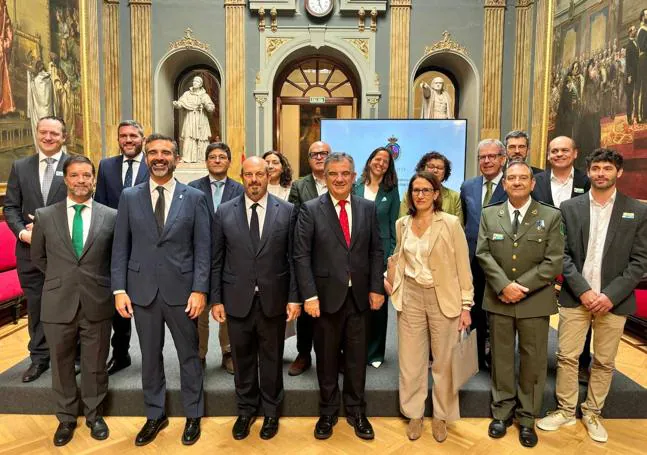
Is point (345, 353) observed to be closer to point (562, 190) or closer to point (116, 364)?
point (116, 364)

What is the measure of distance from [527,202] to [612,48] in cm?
429

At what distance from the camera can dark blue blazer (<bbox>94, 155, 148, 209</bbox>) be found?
10.9 ft

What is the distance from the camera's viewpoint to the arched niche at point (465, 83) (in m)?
8.73

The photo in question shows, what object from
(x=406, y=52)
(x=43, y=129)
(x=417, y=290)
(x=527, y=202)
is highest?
(x=406, y=52)

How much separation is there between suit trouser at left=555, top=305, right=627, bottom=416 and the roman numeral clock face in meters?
7.51

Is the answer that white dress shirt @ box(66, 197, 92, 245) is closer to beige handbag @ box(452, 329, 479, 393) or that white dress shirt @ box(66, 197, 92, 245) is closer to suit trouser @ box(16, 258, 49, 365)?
suit trouser @ box(16, 258, 49, 365)

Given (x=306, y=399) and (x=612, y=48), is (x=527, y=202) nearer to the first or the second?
(x=306, y=399)

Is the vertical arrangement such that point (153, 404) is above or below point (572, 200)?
below

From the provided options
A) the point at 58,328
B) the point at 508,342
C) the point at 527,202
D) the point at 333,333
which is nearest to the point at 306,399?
the point at 333,333

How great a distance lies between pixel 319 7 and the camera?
855 centimetres

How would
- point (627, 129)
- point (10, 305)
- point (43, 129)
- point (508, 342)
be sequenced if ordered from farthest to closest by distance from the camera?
point (627, 129) → point (10, 305) → point (43, 129) → point (508, 342)

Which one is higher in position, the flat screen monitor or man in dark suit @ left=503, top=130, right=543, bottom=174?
the flat screen monitor

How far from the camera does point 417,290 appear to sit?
2760 millimetres

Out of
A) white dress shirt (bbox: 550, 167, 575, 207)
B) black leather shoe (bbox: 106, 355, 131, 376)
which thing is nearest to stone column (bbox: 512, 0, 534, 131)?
white dress shirt (bbox: 550, 167, 575, 207)
